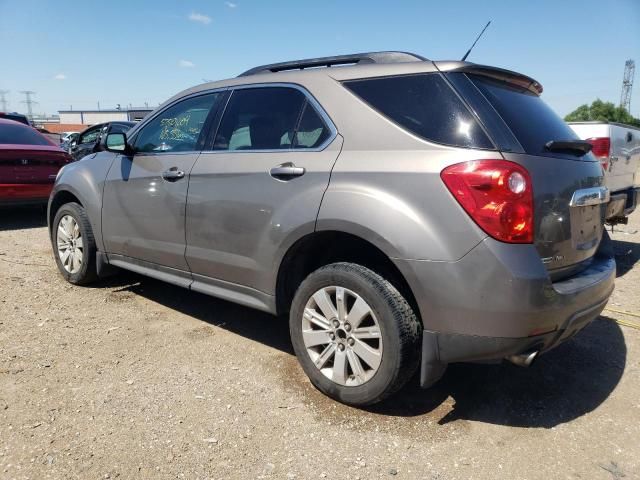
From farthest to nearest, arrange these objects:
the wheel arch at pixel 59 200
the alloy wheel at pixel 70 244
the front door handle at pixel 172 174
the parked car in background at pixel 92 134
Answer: the parked car in background at pixel 92 134 → the wheel arch at pixel 59 200 → the alloy wheel at pixel 70 244 → the front door handle at pixel 172 174

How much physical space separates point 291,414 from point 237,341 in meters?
1.05

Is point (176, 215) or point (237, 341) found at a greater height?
point (176, 215)

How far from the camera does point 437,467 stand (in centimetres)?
233

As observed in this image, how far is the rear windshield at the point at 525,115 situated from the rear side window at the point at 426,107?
0.65 feet

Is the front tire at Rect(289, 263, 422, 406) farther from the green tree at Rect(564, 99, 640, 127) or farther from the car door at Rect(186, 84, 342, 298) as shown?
the green tree at Rect(564, 99, 640, 127)

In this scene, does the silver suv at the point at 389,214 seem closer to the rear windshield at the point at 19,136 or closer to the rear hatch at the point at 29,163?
the rear hatch at the point at 29,163

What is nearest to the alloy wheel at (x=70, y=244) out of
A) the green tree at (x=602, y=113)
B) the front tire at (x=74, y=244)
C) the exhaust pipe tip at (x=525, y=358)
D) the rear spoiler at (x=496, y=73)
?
the front tire at (x=74, y=244)

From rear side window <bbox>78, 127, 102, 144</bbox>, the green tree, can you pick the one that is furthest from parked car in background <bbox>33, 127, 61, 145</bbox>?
the green tree

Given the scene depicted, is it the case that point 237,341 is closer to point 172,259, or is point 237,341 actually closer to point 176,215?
point 172,259

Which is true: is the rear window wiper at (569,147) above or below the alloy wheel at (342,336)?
above

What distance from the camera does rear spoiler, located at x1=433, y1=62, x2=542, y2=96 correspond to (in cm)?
258

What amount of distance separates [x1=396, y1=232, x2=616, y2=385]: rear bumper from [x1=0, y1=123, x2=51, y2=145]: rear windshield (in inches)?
292

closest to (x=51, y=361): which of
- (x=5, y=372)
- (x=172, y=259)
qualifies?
(x=5, y=372)

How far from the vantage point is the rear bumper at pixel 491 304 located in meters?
2.25
